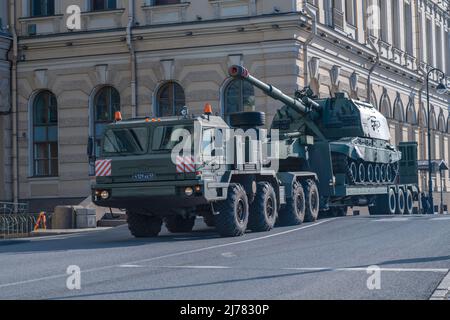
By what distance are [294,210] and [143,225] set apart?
387 centimetres

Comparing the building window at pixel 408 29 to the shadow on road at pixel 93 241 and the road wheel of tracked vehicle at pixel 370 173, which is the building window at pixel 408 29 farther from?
the shadow on road at pixel 93 241

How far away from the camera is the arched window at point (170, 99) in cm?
3294

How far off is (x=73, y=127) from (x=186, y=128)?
15.7 meters

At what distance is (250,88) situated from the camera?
105ft

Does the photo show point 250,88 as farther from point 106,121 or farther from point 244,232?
point 244,232

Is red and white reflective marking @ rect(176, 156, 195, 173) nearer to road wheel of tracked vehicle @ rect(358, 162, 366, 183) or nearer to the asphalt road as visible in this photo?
the asphalt road

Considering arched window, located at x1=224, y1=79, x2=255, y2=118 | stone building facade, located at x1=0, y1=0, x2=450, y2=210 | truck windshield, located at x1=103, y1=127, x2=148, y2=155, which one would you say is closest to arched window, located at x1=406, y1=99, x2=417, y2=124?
stone building facade, located at x1=0, y1=0, x2=450, y2=210

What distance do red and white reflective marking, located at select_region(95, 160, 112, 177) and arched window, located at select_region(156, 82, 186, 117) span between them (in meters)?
13.9

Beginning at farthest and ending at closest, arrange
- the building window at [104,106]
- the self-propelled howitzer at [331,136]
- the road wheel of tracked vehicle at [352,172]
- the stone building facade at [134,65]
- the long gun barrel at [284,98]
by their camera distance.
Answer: the building window at [104,106] < the stone building facade at [134,65] < the road wheel of tracked vehicle at [352,172] < the self-propelled howitzer at [331,136] < the long gun barrel at [284,98]

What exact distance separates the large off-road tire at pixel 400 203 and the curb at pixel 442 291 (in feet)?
64.7

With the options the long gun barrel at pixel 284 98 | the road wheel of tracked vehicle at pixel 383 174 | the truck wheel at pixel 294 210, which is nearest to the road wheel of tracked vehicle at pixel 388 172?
the road wheel of tracked vehicle at pixel 383 174

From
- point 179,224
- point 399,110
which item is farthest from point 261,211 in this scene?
point 399,110

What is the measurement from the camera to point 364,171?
2775 centimetres
